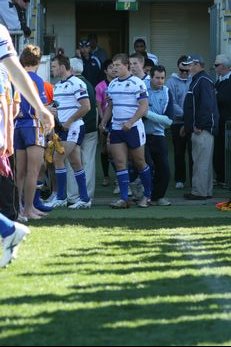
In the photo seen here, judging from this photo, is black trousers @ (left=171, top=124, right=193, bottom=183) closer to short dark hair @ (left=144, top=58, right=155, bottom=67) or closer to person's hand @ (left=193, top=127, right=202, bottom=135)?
short dark hair @ (left=144, top=58, right=155, bottom=67)

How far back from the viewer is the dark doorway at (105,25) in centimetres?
2186

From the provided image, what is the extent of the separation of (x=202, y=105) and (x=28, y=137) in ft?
9.67

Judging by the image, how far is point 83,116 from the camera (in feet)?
37.4

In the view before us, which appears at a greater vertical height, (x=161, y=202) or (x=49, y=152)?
(x=49, y=152)

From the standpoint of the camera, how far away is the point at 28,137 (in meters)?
9.98

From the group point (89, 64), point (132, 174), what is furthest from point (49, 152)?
point (89, 64)

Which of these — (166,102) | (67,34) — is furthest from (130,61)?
(67,34)

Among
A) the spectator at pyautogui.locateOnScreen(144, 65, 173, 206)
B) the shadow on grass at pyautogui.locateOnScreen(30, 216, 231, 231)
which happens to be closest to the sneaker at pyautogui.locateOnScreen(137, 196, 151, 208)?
the spectator at pyautogui.locateOnScreen(144, 65, 173, 206)

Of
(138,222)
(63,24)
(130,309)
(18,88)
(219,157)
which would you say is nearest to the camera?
(130,309)

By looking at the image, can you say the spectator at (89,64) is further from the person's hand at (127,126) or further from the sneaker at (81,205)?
the person's hand at (127,126)

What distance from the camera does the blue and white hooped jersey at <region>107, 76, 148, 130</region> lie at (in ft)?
36.4

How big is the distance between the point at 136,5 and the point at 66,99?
340 inches

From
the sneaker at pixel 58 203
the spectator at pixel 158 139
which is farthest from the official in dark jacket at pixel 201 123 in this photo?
the sneaker at pixel 58 203

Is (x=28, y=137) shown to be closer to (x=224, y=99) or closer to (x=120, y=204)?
(x=120, y=204)
